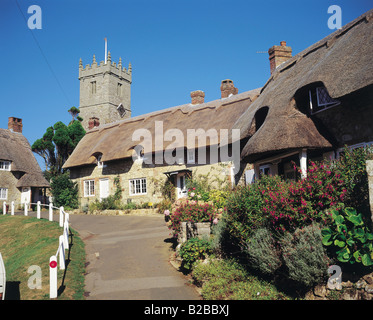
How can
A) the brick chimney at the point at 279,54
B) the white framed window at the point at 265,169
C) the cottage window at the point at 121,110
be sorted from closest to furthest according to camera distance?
1. the white framed window at the point at 265,169
2. the brick chimney at the point at 279,54
3. the cottage window at the point at 121,110

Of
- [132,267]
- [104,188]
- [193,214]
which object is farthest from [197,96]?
[132,267]

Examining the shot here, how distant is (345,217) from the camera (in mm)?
5285

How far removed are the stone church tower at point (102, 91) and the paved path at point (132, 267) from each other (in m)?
41.7

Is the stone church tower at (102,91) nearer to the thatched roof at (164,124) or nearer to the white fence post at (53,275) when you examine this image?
the thatched roof at (164,124)

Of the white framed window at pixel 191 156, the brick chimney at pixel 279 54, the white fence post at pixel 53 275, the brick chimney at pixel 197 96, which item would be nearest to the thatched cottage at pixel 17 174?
the brick chimney at pixel 197 96

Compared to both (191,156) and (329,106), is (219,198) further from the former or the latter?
(191,156)

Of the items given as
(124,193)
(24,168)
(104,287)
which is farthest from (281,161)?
(24,168)

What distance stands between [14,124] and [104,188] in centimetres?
1539

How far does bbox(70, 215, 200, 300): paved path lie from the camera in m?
6.31

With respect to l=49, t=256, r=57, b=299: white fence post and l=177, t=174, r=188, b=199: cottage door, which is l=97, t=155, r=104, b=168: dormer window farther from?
l=49, t=256, r=57, b=299: white fence post

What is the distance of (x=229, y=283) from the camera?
6.36m

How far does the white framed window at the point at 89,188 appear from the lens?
77.7ft

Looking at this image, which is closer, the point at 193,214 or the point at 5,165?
the point at 193,214

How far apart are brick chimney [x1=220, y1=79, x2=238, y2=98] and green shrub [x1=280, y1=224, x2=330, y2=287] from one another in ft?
59.5
